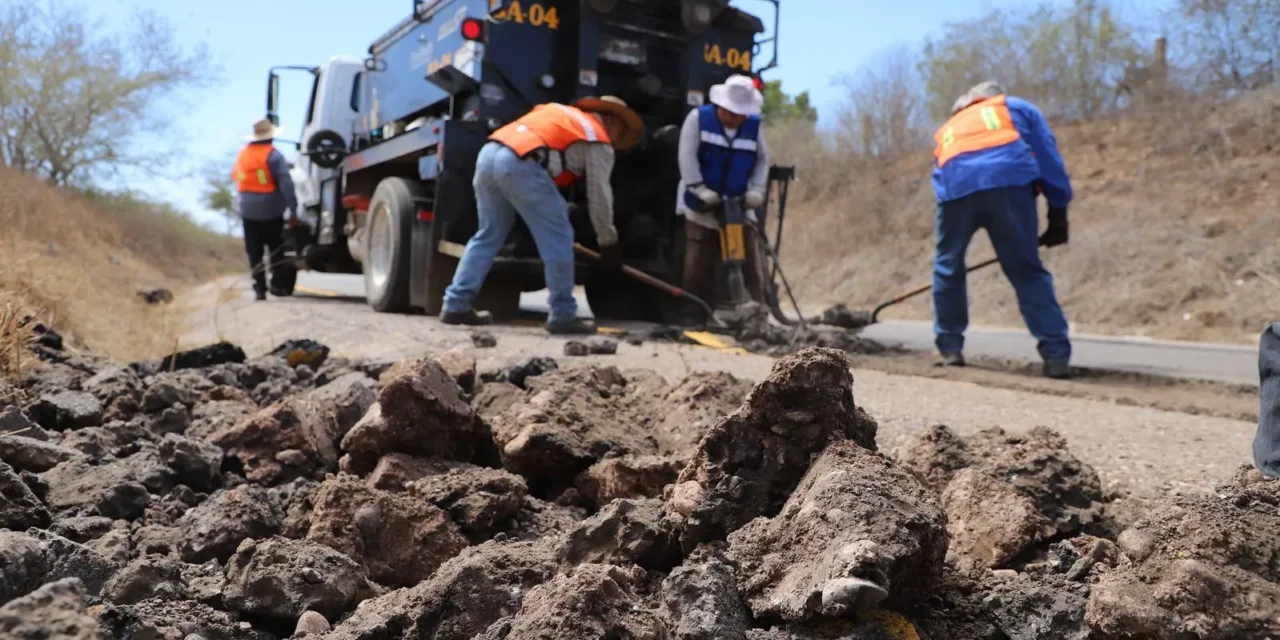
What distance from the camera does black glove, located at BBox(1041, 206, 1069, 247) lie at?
254 inches

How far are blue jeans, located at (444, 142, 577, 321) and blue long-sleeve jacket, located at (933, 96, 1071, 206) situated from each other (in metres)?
2.68

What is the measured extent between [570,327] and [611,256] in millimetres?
1588

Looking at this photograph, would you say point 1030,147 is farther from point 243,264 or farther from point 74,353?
point 243,264

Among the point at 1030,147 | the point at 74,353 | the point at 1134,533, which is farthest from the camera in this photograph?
the point at 1030,147

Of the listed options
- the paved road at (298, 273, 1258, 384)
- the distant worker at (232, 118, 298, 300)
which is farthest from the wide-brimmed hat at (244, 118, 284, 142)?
the paved road at (298, 273, 1258, 384)

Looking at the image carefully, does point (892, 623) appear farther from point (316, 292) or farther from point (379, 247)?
point (316, 292)

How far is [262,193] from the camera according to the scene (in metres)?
11.8

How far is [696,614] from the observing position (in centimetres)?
170

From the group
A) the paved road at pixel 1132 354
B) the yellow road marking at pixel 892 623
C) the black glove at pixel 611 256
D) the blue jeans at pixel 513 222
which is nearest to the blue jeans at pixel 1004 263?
→ the paved road at pixel 1132 354

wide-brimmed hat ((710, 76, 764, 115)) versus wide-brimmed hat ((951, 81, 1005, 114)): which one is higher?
wide-brimmed hat ((710, 76, 764, 115))

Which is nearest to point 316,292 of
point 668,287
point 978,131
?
point 668,287

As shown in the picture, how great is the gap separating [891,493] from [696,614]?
0.41 metres

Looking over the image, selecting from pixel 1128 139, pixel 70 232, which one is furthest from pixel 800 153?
pixel 70 232

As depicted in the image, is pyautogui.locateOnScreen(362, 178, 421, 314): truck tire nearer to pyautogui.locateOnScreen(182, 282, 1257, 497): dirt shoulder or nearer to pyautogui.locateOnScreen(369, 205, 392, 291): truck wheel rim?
pyautogui.locateOnScreen(369, 205, 392, 291): truck wheel rim
